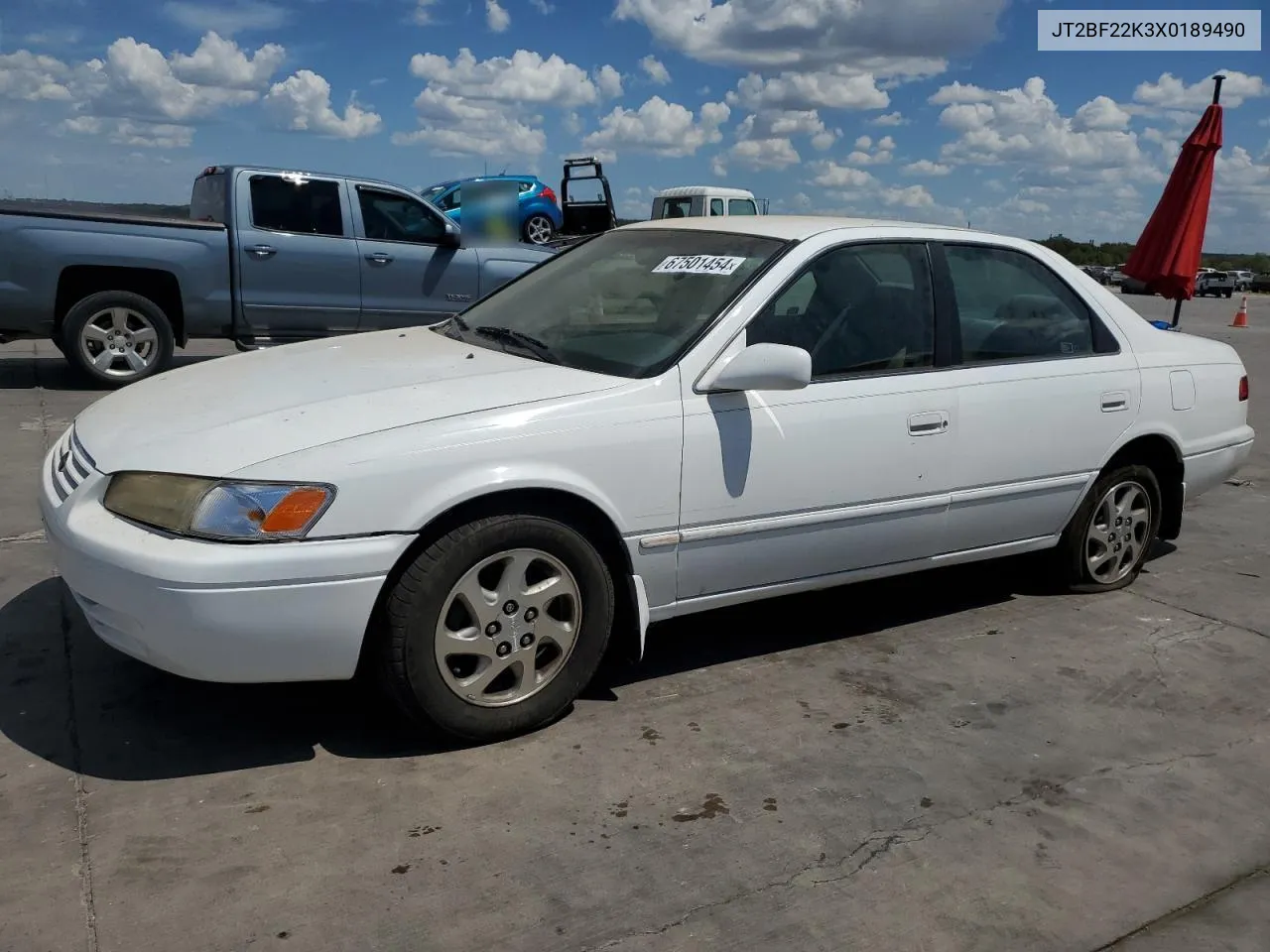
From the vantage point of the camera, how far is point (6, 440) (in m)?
7.11

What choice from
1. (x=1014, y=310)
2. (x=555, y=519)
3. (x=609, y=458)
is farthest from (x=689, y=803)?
(x=1014, y=310)

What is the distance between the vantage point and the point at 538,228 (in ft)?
71.9

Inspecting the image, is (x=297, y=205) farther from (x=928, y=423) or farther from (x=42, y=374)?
A: (x=928, y=423)

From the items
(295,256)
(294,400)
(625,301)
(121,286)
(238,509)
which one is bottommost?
(238,509)

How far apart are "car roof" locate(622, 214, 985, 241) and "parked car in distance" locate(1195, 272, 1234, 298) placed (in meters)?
44.8

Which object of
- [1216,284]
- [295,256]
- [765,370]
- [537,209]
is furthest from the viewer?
[1216,284]

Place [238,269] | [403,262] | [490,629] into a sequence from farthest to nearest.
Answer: [403,262]
[238,269]
[490,629]

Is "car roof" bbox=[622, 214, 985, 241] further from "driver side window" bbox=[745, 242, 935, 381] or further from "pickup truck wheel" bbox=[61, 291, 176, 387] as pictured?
"pickup truck wheel" bbox=[61, 291, 176, 387]

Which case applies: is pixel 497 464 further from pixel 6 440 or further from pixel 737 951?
pixel 6 440

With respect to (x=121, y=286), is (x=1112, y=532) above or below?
below

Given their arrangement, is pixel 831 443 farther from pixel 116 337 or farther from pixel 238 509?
pixel 116 337

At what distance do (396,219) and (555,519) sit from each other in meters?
7.43

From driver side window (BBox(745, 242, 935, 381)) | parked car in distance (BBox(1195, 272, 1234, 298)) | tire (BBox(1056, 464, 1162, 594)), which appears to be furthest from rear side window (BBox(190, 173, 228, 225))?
parked car in distance (BBox(1195, 272, 1234, 298))

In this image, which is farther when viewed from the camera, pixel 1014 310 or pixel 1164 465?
pixel 1164 465
